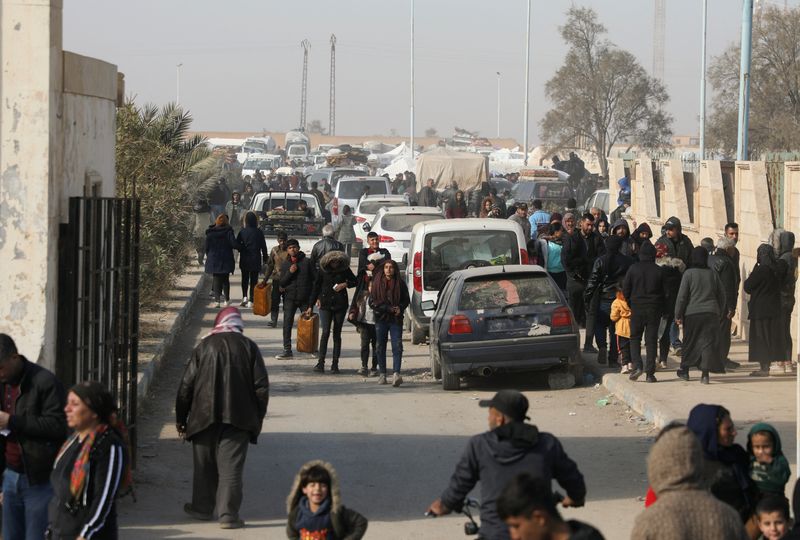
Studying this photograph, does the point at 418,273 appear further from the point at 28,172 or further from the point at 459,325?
the point at 28,172

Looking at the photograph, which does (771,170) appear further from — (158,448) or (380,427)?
(158,448)

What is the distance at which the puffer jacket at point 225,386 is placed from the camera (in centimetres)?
906

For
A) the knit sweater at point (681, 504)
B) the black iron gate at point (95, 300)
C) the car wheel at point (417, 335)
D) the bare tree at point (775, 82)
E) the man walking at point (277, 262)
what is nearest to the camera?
the knit sweater at point (681, 504)

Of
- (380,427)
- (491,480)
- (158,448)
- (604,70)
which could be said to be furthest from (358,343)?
(604,70)

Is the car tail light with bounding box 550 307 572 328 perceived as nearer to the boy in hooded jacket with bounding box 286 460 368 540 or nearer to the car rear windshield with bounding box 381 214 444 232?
the boy in hooded jacket with bounding box 286 460 368 540

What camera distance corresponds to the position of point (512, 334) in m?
14.7

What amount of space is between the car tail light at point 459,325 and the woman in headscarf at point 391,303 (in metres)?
1.05

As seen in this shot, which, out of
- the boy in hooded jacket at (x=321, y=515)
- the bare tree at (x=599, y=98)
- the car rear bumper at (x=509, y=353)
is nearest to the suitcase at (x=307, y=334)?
the car rear bumper at (x=509, y=353)

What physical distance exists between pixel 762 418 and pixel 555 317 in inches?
115

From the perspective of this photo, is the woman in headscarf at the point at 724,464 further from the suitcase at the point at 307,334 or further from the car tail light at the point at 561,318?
the suitcase at the point at 307,334

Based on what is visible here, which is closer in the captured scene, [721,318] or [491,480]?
[491,480]

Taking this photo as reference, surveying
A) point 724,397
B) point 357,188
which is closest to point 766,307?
point 724,397

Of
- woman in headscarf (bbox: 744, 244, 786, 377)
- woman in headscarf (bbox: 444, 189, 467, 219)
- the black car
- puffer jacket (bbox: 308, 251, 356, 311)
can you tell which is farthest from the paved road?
woman in headscarf (bbox: 444, 189, 467, 219)

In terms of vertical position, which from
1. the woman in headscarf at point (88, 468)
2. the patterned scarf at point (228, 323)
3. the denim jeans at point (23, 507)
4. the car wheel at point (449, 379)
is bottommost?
the car wheel at point (449, 379)
